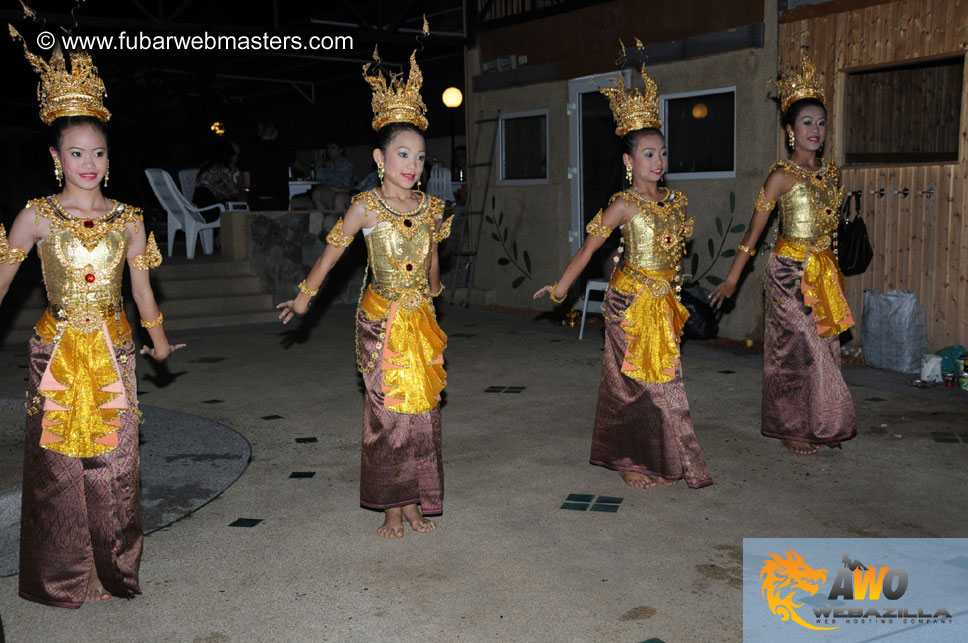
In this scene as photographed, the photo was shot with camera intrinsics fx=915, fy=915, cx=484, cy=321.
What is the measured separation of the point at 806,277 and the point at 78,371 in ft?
12.1

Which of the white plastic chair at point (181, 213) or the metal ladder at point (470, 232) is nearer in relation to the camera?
the white plastic chair at point (181, 213)

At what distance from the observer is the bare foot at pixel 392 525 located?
13.4ft

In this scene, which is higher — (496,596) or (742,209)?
(742,209)

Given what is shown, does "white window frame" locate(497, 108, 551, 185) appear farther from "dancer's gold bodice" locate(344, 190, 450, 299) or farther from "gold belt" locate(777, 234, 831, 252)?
"dancer's gold bodice" locate(344, 190, 450, 299)

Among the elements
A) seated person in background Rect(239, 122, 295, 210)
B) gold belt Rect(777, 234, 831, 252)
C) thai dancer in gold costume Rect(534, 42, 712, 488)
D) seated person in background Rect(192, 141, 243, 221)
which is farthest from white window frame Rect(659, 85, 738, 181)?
seated person in background Rect(192, 141, 243, 221)

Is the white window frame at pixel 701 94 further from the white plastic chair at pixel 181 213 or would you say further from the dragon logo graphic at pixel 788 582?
the dragon logo graphic at pixel 788 582

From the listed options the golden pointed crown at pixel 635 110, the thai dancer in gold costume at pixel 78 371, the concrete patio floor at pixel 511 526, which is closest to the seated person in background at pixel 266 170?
the concrete patio floor at pixel 511 526

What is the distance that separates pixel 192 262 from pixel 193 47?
414 centimetres

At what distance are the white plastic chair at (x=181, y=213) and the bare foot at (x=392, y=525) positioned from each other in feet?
27.2

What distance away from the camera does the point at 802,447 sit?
5.20 metres

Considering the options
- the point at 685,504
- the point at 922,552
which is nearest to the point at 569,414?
the point at 685,504

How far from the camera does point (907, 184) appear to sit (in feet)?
24.6

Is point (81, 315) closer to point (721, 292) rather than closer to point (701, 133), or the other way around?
point (721, 292)

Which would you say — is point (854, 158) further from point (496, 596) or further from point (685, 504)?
point (496, 596)
